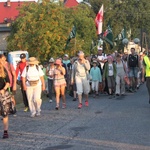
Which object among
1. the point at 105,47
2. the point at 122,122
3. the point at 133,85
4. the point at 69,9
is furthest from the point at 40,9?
the point at 122,122

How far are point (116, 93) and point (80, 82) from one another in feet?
15.4

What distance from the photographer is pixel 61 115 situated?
47.1 feet

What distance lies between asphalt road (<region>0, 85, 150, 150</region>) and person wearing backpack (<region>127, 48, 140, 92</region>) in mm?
6792

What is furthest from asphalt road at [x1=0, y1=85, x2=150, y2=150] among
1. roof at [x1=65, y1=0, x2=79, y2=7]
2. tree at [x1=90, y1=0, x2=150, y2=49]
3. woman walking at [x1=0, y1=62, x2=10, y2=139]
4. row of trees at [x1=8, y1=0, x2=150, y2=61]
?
roof at [x1=65, y1=0, x2=79, y2=7]

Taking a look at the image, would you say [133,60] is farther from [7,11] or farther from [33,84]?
[7,11]

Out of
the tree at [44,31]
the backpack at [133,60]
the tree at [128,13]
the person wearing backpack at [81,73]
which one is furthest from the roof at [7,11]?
the person wearing backpack at [81,73]

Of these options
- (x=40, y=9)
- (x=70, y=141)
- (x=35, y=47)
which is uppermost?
(x=40, y=9)

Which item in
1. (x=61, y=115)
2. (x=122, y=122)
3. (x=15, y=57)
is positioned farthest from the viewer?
(x=15, y=57)

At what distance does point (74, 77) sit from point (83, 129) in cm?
503

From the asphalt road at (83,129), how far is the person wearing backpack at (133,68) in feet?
22.3

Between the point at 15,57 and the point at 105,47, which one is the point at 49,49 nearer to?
the point at 15,57

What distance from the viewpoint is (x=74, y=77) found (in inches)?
651

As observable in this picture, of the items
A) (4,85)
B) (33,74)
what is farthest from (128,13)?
(4,85)

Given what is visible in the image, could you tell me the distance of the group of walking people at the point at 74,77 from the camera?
14109 mm
